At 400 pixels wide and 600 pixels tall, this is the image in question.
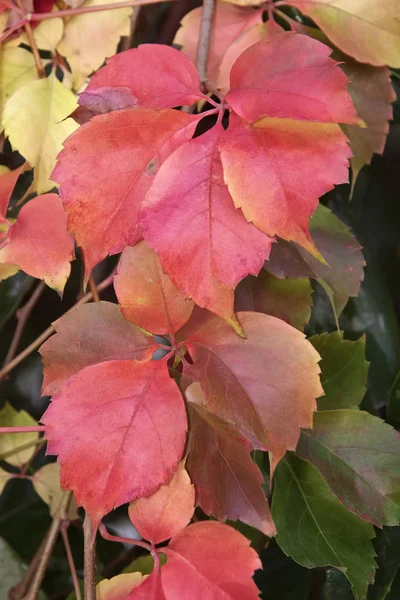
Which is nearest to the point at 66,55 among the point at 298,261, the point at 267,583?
the point at 298,261

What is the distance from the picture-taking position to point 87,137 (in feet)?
1.05

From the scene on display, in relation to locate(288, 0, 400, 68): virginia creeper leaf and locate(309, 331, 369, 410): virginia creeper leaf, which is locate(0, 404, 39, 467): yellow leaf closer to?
locate(309, 331, 369, 410): virginia creeper leaf

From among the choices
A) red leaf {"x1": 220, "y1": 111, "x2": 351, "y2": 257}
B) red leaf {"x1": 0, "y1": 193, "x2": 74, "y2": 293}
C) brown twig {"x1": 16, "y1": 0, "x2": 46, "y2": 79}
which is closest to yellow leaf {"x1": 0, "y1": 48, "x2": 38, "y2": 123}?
brown twig {"x1": 16, "y1": 0, "x2": 46, "y2": 79}

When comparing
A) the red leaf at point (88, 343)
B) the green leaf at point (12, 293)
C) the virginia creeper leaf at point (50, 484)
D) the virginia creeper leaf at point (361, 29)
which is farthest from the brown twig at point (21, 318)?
the virginia creeper leaf at point (361, 29)

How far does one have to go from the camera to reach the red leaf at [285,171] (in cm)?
31

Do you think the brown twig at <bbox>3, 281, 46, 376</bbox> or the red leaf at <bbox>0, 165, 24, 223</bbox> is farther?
the brown twig at <bbox>3, 281, 46, 376</bbox>

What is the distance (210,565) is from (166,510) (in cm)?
4

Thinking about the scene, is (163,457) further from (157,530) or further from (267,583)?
(267,583)

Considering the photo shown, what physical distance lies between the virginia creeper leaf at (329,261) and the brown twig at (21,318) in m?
0.26

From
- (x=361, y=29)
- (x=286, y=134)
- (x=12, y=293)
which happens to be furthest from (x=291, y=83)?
(x=12, y=293)

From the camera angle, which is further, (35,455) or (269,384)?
(35,455)

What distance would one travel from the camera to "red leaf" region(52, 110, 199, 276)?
0.32m

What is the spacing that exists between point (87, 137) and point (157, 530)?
23 cm

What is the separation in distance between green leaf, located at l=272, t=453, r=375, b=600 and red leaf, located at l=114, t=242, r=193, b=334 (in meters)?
0.18
